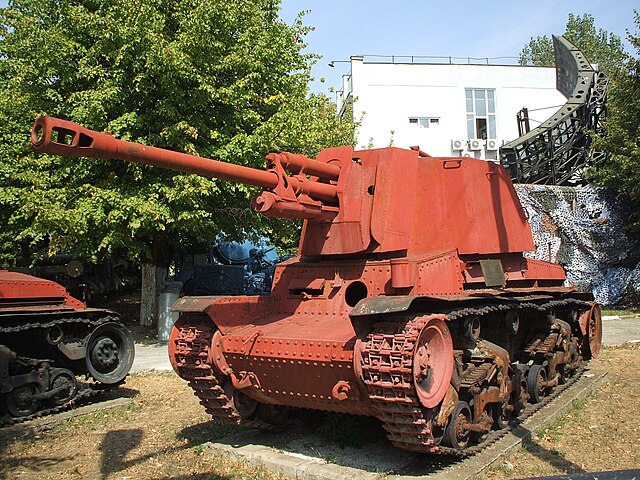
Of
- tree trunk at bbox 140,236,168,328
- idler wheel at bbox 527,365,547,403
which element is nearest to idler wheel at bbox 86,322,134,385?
idler wheel at bbox 527,365,547,403

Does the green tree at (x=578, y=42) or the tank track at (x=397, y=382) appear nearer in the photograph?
the tank track at (x=397, y=382)

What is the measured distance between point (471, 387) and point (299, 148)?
9.48 m

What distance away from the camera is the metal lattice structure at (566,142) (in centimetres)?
1997

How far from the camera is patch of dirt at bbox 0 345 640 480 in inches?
244

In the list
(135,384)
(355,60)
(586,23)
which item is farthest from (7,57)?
(586,23)

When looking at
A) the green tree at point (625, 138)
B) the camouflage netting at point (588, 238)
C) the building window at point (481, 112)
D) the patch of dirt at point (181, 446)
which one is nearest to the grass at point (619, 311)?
the camouflage netting at point (588, 238)

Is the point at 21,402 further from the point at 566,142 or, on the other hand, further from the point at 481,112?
the point at 481,112

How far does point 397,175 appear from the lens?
280 inches

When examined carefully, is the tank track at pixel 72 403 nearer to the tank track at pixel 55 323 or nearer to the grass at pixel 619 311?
the tank track at pixel 55 323

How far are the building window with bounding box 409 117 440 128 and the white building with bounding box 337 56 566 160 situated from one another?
4 centimetres

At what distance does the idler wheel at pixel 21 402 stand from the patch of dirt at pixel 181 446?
579mm

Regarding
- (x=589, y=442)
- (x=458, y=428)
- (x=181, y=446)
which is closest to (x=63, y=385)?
(x=181, y=446)

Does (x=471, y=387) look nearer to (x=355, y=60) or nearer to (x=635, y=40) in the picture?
(x=635, y=40)

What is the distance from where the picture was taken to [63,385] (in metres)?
8.80
